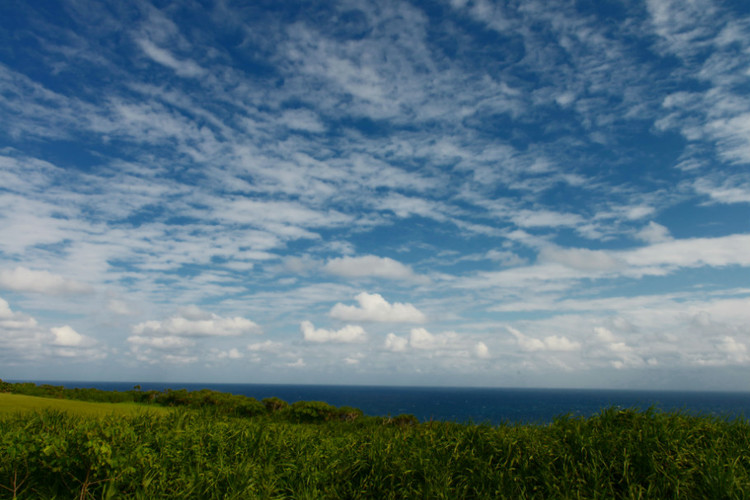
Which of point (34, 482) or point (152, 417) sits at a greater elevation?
point (152, 417)

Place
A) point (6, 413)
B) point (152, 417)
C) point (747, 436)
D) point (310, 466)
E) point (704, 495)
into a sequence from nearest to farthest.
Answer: point (704, 495) → point (310, 466) → point (747, 436) → point (152, 417) → point (6, 413)

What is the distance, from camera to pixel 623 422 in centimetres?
1174

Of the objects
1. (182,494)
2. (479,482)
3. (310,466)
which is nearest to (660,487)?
(479,482)

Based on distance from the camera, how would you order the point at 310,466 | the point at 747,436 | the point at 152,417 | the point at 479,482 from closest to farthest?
the point at 479,482 → the point at 310,466 → the point at 747,436 → the point at 152,417

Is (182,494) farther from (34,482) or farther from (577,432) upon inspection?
(577,432)

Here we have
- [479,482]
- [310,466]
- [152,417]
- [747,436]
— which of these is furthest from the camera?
[152,417]

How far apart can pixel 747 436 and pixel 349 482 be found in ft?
31.8

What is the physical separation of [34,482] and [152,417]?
355 cm

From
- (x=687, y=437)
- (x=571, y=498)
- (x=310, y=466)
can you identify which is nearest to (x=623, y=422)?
(x=687, y=437)

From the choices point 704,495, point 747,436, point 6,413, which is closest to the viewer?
point 704,495

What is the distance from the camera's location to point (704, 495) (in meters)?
8.69

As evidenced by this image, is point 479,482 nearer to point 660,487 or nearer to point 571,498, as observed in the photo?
point 571,498

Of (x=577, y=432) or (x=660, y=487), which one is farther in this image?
(x=577, y=432)

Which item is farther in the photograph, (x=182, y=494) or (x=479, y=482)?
(x=479, y=482)
